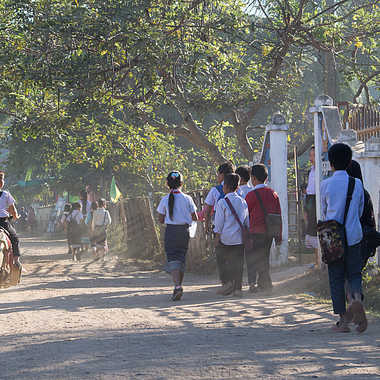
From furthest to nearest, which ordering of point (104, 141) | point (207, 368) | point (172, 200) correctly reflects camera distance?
point (104, 141) → point (172, 200) → point (207, 368)

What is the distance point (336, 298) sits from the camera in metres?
6.73

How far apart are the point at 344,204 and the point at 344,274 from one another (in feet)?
2.09

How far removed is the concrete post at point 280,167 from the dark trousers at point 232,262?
11.9 ft

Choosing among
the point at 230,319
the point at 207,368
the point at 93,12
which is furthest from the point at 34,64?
the point at 207,368

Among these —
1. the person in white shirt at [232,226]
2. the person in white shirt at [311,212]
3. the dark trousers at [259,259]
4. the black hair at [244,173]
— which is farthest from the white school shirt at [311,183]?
the person in white shirt at [232,226]

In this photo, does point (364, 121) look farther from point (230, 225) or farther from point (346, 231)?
point (346, 231)

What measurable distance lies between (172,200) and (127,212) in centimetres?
1124

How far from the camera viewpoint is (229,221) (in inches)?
394

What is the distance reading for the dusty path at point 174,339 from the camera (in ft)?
16.6

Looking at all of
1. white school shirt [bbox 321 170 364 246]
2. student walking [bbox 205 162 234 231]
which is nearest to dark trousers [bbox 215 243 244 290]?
student walking [bbox 205 162 234 231]

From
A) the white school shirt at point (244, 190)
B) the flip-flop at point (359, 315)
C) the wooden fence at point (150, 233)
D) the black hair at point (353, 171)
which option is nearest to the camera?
the flip-flop at point (359, 315)

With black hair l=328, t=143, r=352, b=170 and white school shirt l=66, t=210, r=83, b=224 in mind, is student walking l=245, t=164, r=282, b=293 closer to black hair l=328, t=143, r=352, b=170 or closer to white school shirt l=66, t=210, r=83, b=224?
black hair l=328, t=143, r=352, b=170

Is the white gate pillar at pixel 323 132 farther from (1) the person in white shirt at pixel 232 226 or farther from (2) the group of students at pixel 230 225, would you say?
(1) the person in white shirt at pixel 232 226

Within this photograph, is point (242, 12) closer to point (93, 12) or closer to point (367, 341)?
point (93, 12)
